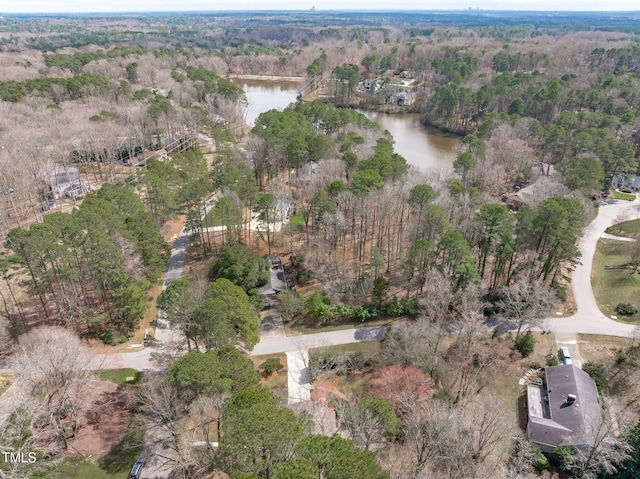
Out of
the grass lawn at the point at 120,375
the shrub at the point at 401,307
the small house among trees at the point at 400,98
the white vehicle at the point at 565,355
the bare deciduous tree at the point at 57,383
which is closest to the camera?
the bare deciduous tree at the point at 57,383

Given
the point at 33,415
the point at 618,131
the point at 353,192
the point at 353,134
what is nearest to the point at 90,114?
the point at 353,134

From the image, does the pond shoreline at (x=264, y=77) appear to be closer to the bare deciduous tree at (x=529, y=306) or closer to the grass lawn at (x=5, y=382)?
the bare deciduous tree at (x=529, y=306)

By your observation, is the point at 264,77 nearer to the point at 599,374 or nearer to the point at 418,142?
the point at 418,142

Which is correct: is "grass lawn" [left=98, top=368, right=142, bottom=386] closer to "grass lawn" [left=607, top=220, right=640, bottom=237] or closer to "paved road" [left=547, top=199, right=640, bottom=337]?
"paved road" [left=547, top=199, right=640, bottom=337]

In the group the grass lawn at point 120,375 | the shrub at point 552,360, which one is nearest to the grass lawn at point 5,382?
the grass lawn at point 120,375

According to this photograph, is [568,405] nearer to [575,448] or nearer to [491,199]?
[575,448]

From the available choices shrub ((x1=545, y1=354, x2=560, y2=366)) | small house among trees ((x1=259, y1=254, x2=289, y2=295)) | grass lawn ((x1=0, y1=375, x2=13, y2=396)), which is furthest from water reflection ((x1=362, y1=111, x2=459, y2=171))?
grass lawn ((x1=0, y1=375, x2=13, y2=396))
